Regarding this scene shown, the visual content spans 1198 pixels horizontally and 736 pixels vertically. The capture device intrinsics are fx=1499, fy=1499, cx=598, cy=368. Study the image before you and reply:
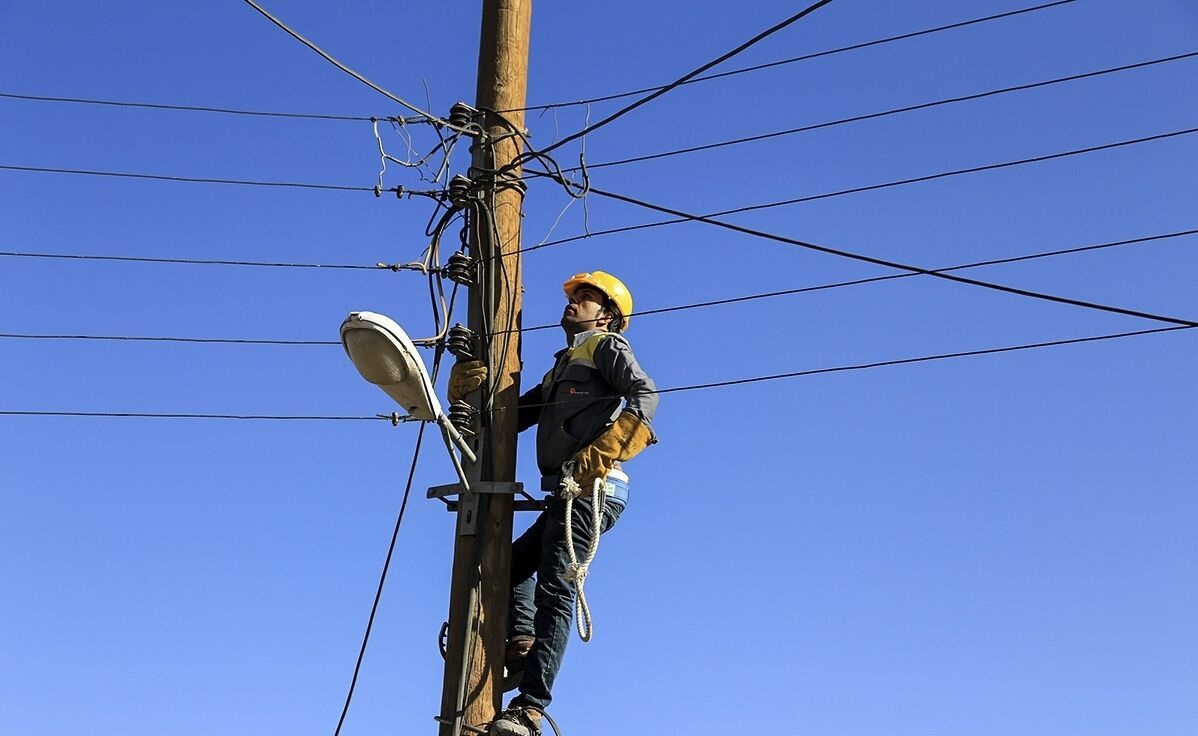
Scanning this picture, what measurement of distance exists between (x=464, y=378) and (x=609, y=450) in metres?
0.77

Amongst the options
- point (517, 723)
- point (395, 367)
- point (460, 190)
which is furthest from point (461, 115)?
point (517, 723)

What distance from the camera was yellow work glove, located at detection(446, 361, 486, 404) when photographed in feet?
21.8

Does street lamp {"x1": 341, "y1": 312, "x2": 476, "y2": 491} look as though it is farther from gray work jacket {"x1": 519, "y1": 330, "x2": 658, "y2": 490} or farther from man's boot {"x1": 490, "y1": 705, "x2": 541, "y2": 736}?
man's boot {"x1": 490, "y1": 705, "x2": 541, "y2": 736}

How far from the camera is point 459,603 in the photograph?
632cm

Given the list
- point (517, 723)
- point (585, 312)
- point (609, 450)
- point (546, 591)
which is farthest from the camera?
point (585, 312)

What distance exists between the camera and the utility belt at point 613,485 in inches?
252

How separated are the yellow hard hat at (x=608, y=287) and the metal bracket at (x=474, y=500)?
110cm

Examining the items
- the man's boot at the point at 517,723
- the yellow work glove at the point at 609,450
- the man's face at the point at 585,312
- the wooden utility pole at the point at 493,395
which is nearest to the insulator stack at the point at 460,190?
the wooden utility pole at the point at 493,395

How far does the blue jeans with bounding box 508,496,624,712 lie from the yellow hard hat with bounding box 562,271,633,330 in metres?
1.12

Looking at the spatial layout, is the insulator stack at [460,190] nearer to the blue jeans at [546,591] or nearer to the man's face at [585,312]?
the man's face at [585,312]

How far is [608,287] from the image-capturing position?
7.11 metres

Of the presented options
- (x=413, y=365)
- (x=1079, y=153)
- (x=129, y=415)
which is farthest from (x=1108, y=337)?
(x=129, y=415)

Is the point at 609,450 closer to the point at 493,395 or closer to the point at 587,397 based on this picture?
the point at 587,397

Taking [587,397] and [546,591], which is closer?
[546,591]
